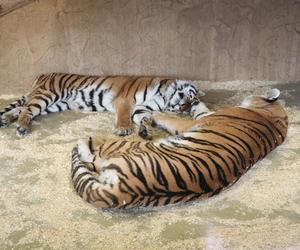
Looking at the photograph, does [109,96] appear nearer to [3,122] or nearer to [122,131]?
[122,131]

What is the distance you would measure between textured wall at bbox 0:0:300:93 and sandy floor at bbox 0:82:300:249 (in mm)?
1216

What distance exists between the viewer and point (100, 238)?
8.93 feet

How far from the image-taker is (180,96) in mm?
4473

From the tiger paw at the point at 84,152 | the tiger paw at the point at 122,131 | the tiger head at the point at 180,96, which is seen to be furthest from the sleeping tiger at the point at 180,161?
the tiger head at the point at 180,96

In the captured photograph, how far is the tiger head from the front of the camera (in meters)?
4.43

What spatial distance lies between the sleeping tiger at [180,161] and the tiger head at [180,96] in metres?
0.71

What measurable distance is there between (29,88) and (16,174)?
158cm

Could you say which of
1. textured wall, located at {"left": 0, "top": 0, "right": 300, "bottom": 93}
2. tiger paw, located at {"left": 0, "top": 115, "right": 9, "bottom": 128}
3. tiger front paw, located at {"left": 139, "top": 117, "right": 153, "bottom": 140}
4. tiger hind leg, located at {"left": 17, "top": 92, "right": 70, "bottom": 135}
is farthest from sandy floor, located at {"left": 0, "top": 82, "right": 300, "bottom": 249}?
textured wall, located at {"left": 0, "top": 0, "right": 300, "bottom": 93}

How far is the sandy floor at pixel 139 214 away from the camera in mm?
2693

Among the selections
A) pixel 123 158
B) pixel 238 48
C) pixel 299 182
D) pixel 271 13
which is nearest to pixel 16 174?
pixel 123 158

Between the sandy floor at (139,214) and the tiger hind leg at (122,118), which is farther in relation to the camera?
the tiger hind leg at (122,118)

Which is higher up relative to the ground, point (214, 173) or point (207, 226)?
point (214, 173)

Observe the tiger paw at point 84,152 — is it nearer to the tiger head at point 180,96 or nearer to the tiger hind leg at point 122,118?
the tiger hind leg at point 122,118

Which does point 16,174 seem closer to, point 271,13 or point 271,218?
point 271,218
